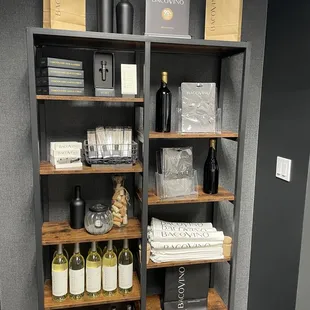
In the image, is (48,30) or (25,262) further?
(25,262)

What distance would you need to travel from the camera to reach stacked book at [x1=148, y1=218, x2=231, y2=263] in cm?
178

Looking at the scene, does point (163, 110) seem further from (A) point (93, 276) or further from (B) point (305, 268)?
(B) point (305, 268)

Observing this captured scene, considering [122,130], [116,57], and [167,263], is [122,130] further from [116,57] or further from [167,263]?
[167,263]

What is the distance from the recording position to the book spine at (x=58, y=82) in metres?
1.53

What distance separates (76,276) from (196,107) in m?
1.08

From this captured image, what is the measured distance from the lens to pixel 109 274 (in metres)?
1.75

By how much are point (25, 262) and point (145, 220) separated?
0.78 m

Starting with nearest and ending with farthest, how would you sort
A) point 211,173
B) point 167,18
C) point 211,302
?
point 167,18 < point 211,173 < point 211,302

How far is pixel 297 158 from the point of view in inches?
66.9

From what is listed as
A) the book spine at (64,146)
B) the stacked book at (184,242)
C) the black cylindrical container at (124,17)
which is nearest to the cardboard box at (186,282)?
the stacked book at (184,242)

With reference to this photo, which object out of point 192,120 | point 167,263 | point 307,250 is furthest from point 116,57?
point 307,250

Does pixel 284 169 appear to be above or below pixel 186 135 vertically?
below

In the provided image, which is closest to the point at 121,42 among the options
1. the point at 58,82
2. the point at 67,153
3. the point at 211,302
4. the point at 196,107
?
the point at 58,82

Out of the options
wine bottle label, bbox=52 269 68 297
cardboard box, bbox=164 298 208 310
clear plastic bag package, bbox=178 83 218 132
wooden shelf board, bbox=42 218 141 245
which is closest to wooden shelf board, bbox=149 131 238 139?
clear plastic bag package, bbox=178 83 218 132
